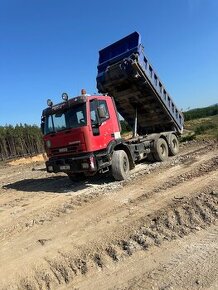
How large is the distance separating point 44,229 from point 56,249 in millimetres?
1198

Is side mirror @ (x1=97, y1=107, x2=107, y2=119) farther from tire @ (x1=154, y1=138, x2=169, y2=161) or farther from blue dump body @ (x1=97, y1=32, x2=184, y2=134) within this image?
tire @ (x1=154, y1=138, x2=169, y2=161)

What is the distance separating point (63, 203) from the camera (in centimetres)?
877

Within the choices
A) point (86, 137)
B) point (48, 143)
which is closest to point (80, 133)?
point (86, 137)

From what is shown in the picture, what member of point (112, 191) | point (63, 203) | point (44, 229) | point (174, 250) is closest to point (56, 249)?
point (44, 229)

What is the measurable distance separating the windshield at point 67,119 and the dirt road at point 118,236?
182 cm

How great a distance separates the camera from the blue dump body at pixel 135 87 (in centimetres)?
1184

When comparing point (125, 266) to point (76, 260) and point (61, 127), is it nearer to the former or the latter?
point (76, 260)

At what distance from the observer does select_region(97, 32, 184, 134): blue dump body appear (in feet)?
38.8

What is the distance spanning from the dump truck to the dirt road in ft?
3.03

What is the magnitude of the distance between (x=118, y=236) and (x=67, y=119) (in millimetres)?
4920

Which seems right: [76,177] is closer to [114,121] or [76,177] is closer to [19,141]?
[114,121]

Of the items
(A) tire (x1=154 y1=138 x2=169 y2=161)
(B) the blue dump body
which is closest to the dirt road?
(A) tire (x1=154 y1=138 x2=169 y2=161)

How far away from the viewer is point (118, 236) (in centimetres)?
589

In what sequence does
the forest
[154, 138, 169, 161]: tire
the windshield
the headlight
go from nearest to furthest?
the windshield, the headlight, [154, 138, 169, 161]: tire, the forest
